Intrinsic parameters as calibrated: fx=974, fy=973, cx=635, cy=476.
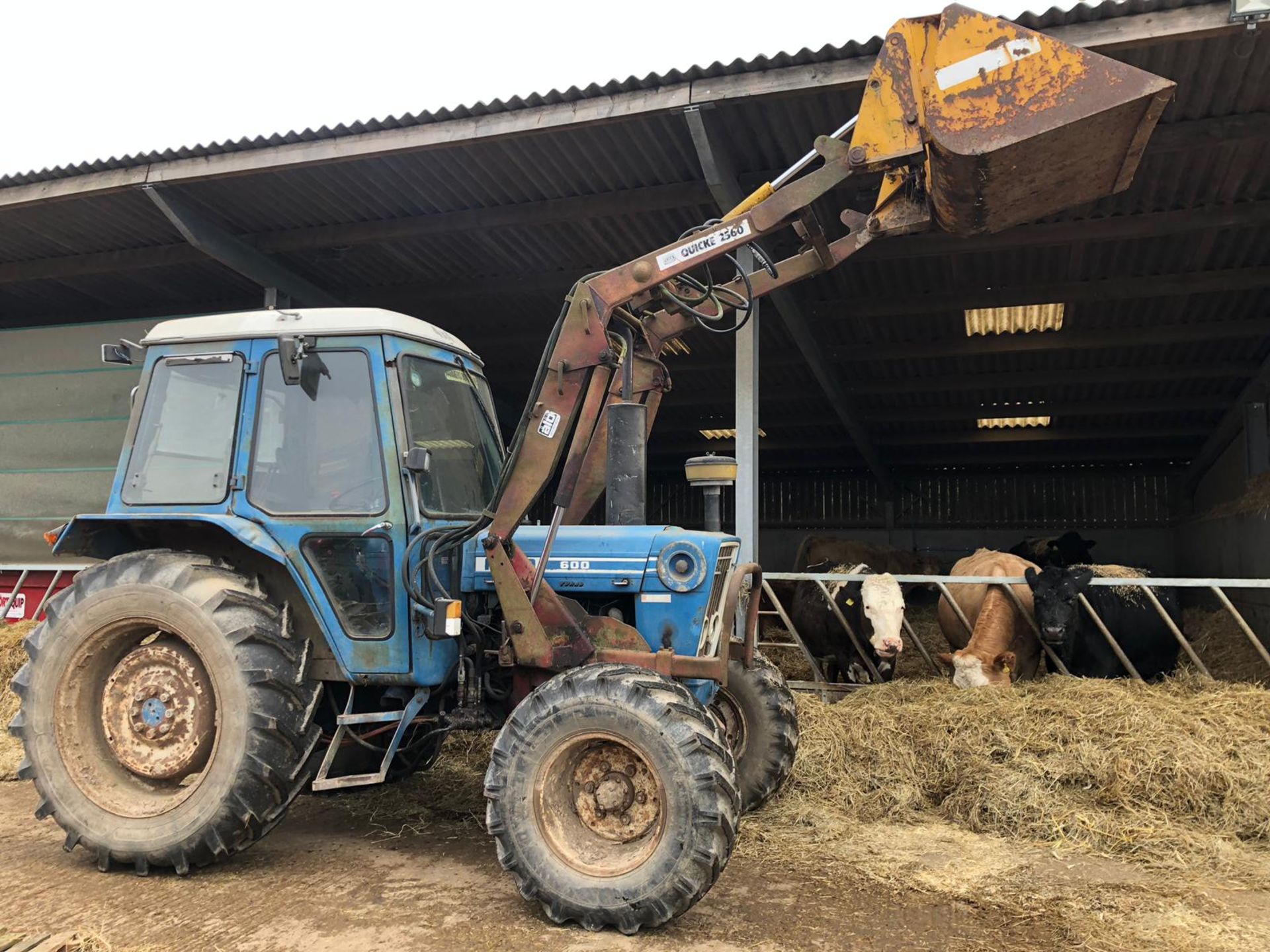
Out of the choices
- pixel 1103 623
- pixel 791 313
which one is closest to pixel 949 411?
pixel 791 313

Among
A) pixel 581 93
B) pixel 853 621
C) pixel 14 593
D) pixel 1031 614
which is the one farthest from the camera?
pixel 853 621

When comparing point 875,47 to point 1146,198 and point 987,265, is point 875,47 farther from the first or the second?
point 987,265

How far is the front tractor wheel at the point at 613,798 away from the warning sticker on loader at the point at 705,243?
5.33ft

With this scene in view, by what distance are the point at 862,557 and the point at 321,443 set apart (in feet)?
40.6

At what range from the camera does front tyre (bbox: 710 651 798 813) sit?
4.70m

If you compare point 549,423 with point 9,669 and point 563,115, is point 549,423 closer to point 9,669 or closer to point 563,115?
point 563,115

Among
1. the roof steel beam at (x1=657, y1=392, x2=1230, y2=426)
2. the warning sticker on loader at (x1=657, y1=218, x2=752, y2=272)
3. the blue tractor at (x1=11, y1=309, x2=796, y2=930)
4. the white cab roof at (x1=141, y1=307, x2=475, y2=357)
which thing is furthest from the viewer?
the roof steel beam at (x1=657, y1=392, x2=1230, y2=426)

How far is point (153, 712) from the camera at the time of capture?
160 inches

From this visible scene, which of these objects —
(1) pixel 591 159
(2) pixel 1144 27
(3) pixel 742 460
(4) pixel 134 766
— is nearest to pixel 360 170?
(1) pixel 591 159

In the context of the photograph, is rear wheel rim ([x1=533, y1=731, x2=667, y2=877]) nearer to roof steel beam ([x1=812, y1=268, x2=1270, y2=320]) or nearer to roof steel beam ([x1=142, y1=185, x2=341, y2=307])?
roof steel beam ([x1=142, y1=185, x2=341, y2=307])

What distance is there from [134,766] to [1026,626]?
6045mm

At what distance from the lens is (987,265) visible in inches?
358

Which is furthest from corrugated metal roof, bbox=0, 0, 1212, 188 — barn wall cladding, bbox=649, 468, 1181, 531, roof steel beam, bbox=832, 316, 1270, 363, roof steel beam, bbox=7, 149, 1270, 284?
barn wall cladding, bbox=649, 468, 1181, 531

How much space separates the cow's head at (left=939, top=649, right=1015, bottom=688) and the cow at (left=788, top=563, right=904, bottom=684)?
50 cm
